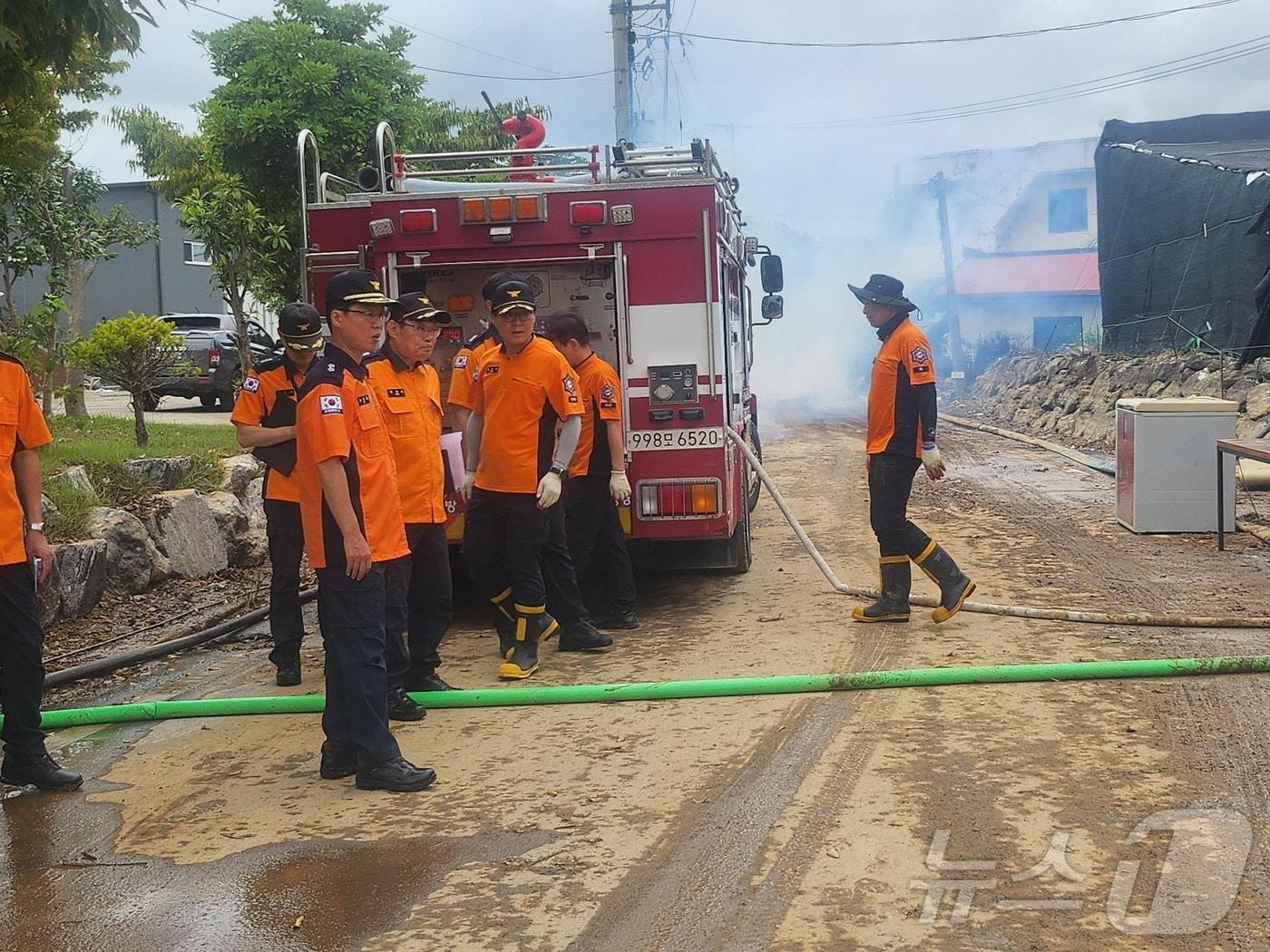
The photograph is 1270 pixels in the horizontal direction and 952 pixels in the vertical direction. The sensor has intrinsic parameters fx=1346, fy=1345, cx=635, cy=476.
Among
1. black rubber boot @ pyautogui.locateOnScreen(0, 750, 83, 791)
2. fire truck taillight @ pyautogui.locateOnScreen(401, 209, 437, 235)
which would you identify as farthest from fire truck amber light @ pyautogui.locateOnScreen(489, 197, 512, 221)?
black rubber boot @ pyautogui.locateOnScreen(0, 750, 83, 791)

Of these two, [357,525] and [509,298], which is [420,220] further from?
[357,525]

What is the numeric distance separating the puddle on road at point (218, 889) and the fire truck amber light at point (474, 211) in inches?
171

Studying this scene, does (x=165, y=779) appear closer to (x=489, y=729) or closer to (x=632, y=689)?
(x=489, y=729)

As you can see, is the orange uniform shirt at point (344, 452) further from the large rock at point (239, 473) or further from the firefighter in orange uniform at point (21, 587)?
the large rock at point (239, 473)

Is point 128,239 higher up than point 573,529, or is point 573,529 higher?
point 128,239

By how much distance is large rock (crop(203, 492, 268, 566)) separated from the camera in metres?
10.3

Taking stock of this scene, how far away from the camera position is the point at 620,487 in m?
7.43

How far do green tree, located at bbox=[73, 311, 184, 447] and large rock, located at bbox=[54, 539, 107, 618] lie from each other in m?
3.26

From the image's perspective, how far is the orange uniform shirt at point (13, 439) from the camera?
5.15 metres

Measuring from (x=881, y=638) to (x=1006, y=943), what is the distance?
3893 millimetres

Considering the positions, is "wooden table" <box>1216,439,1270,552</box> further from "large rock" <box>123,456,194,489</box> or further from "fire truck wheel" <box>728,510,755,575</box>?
"large rock" <box>123,456,194,489</box>

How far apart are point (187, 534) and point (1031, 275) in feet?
138

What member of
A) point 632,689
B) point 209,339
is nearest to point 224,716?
point 632,689

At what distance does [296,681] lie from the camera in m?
6.95
